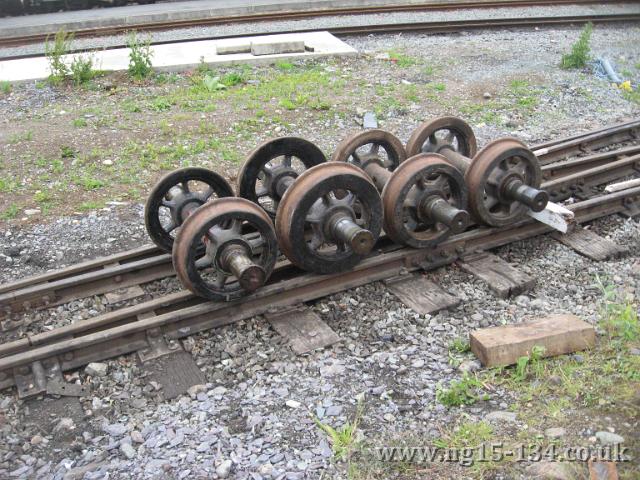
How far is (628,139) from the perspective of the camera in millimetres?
8797

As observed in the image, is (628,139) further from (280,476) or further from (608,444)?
(280,476)

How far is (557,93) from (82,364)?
873 centimetres

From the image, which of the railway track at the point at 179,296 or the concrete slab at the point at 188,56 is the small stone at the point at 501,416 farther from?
the concrete slab at the point at 188,56

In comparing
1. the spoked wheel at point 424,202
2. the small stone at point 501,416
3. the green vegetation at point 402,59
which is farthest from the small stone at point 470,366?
the green vegetation at point 402,59

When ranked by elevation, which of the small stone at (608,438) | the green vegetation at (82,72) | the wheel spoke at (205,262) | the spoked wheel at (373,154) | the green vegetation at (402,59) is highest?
the green vegetation at (82,72)

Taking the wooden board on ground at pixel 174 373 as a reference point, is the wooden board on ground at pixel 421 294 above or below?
above

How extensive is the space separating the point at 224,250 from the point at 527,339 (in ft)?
7.46

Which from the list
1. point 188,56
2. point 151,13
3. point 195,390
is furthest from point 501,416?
point 151,13

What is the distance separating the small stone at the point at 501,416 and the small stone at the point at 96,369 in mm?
2604

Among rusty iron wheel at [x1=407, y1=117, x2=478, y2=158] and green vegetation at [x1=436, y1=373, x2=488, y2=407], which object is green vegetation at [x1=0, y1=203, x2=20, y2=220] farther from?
green vegetation at [x1=436, y1=373, x2=488, y2=407]

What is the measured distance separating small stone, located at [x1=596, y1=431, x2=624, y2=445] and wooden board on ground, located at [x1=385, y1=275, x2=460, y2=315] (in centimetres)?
170

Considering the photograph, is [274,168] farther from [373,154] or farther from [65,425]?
[65,425]

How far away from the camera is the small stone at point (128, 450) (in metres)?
4.00

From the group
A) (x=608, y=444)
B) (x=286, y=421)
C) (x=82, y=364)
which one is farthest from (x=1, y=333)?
(x=608, y=444)
